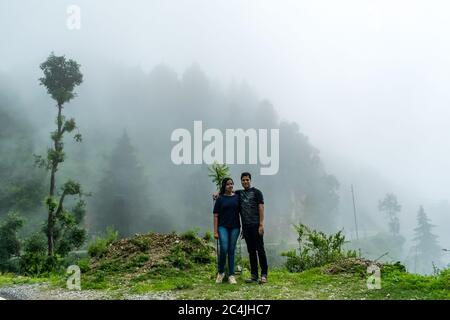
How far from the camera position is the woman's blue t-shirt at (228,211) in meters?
8.40

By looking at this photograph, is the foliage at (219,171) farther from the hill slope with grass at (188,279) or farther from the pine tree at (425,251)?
the pine tree at (425,251)

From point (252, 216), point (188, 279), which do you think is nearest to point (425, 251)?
point (188, 279)

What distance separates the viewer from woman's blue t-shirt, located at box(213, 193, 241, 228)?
840cm

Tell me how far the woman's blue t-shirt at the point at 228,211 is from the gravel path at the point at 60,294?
1816 mm

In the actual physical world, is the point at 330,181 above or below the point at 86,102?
below

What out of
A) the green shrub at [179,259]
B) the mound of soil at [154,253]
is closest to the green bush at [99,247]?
the mound of soil at [154,253]

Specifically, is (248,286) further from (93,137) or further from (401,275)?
Answer: (93,137)

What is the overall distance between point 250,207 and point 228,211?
1.56ft

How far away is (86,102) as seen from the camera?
13825 cm

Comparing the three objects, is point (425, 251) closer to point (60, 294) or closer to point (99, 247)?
point (99, 247)

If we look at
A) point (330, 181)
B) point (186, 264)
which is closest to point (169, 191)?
point (330, 181)

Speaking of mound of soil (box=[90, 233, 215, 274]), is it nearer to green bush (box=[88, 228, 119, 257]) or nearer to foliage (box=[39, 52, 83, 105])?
green bush (box=[88, 228, 119, 257])
